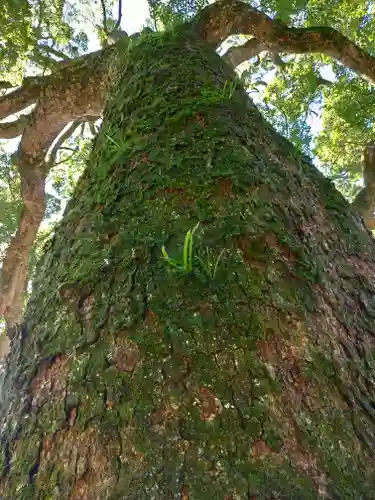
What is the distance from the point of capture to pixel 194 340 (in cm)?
98

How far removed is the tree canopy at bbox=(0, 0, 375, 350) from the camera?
3426mm

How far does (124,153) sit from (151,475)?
116cm

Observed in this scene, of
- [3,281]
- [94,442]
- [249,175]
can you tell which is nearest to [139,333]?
[94,442]

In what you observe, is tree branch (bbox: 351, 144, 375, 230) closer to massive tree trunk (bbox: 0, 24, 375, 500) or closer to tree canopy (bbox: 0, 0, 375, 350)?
tree canopy (bbox: 0, 0, 375, 350)

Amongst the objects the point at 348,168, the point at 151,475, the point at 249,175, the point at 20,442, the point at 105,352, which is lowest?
the point at 151,475

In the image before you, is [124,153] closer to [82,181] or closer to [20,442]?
[82,181]

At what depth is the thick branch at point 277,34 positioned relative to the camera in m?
3.29

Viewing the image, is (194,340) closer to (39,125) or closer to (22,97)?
(39,125)

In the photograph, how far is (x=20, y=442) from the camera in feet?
3.28

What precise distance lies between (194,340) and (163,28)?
4.58 m

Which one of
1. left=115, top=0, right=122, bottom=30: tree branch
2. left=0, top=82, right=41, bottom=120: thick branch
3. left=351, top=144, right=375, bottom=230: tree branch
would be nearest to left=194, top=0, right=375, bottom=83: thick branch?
left=351, top=144, right=375, bottom=230: tree branch

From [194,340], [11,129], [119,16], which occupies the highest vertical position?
[119,16]

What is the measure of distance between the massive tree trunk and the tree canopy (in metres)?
1.09

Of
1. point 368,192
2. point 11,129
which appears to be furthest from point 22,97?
point 368,192
